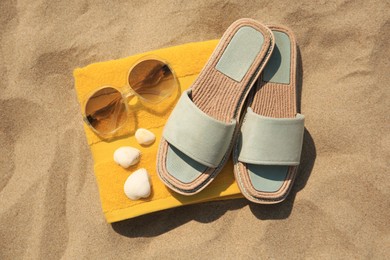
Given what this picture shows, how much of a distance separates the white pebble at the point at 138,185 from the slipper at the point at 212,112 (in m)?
0.05

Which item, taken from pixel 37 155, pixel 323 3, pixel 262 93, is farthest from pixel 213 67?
pixel 37 155

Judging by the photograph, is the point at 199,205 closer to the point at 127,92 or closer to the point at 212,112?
the point at 212,112

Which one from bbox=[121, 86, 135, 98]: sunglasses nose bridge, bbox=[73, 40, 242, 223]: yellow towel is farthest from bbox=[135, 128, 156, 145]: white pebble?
bbox=[121, 86, 135, 98]: sunglasses nose bridge

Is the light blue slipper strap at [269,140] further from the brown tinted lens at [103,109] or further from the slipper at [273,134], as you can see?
the brown tinted lens at [103,109]

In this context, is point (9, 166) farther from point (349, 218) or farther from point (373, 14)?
point (373, 14)

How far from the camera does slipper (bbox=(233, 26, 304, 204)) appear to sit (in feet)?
3.94

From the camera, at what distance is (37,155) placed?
1339 millimetres

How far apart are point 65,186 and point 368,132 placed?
1145 mm

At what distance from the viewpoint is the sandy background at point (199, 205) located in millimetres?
1301

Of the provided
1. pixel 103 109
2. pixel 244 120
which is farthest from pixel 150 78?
pixel 244 120

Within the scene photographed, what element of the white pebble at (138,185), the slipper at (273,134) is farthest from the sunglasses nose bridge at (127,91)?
the slipper at (273,134)

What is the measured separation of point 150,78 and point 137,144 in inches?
9.3

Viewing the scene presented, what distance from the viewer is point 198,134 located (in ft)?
3.79

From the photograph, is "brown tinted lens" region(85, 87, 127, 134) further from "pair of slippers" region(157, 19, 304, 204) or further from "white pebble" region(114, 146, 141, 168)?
"pair of slippers" region(157, 19, 304, 204)
